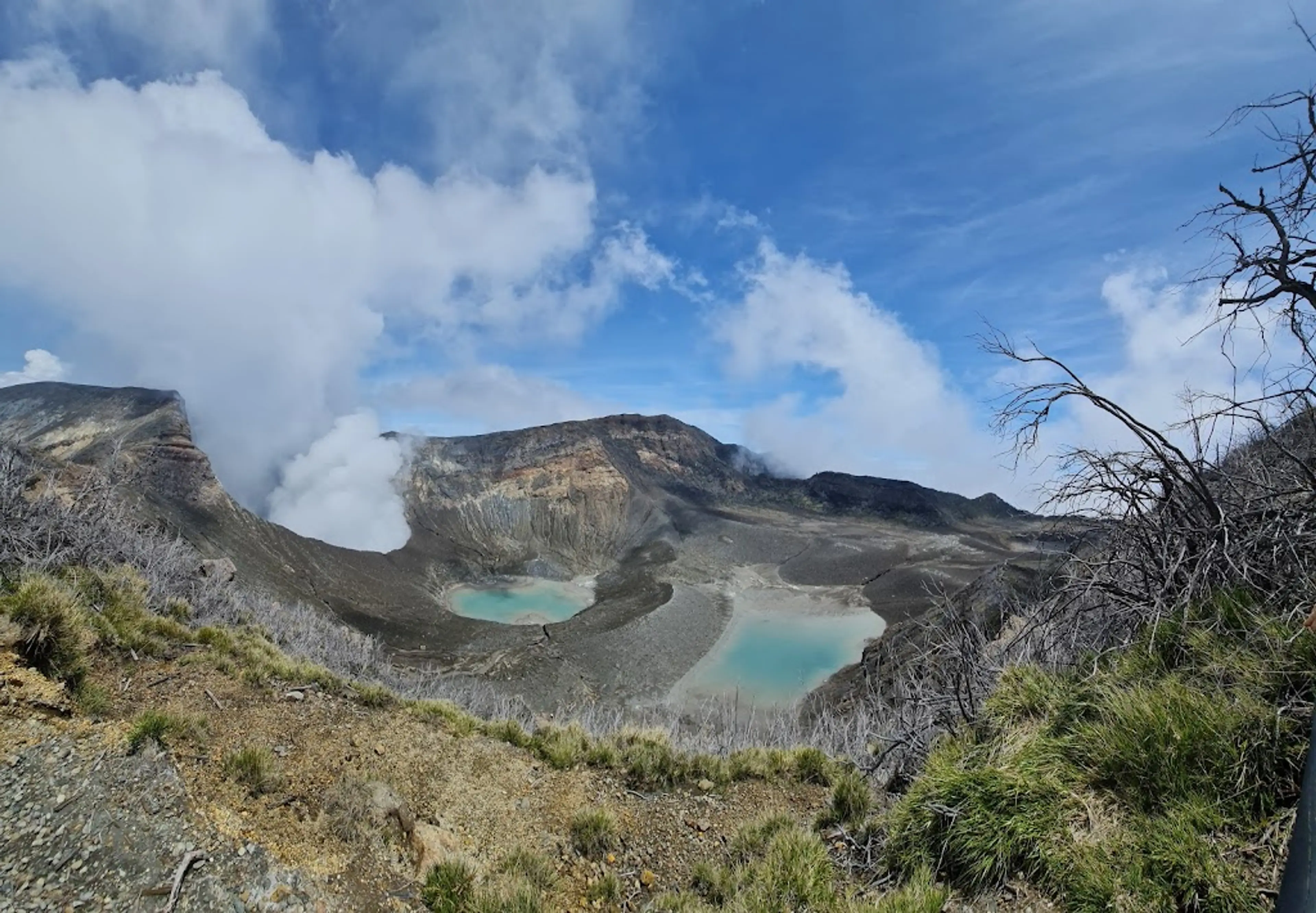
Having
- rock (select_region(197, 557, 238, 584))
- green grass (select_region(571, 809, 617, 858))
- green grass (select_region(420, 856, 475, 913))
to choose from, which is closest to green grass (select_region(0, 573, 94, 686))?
green grass (select_region(420, 856, 475, 913))

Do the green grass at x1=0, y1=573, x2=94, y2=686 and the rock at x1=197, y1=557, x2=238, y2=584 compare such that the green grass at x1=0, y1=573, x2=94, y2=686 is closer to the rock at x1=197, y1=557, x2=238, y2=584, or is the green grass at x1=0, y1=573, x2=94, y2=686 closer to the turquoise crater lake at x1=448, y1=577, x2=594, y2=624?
the rock at x1=197, y1=557, x2=238, y2=584

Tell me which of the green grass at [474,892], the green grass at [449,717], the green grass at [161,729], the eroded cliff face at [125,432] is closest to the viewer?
the green grass at [474,892]

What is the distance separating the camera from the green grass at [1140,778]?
7.29ft

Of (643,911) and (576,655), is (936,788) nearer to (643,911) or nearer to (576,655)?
(643,911)

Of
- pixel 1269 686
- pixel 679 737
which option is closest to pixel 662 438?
pixel 679 737

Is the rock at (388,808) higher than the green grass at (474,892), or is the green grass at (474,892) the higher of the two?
the rock at (388,808)

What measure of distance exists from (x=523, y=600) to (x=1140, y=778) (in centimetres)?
6448

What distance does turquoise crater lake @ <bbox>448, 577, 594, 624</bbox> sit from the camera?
56.9 metres

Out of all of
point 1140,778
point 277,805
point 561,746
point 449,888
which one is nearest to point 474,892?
point 449,888

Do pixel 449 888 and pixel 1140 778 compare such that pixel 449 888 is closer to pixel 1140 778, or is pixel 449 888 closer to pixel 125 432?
pixel 1140 778

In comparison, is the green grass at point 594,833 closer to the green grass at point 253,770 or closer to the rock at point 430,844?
the rock at point 430,844

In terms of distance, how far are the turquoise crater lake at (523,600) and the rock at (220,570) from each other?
78.8 ft

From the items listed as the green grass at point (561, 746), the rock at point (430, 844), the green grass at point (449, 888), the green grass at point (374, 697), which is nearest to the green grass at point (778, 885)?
the green grass at point (449, 888)

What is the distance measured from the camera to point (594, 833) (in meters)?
5.04
